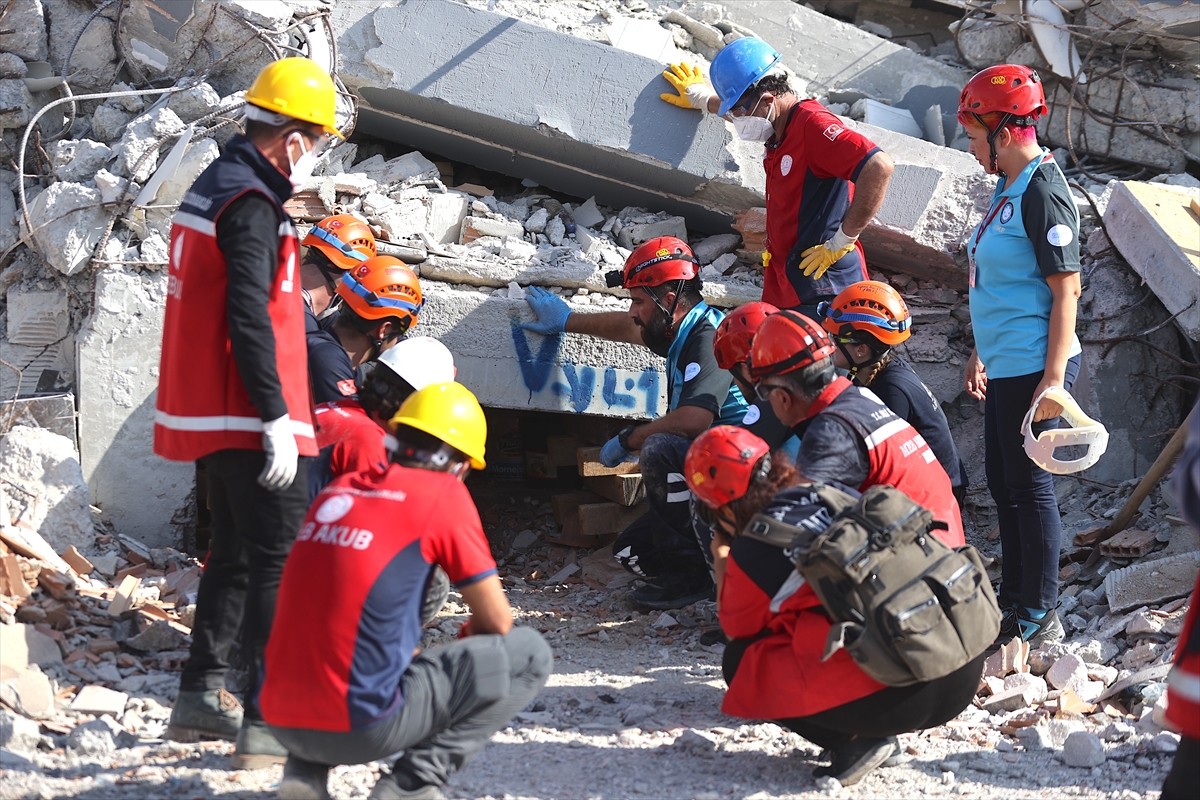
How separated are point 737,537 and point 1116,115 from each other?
469 centimetres

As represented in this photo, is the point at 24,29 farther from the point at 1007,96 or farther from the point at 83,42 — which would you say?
the point at 1007,96

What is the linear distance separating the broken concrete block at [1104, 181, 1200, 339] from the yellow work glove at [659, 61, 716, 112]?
209cm

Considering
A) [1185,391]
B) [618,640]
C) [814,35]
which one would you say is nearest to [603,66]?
[814,35]

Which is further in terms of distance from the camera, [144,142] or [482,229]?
[482,229]

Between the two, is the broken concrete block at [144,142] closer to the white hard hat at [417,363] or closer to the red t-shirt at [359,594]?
the white hard hat at [417,363]

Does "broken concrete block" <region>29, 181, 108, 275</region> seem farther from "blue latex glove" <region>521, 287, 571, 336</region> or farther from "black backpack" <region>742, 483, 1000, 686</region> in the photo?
"black backpack" <region>742, 483, 1000, 686</region>

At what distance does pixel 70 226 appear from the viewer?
17.1ft

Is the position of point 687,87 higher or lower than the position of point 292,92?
lower

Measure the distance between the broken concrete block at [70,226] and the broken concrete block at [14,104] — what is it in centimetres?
54

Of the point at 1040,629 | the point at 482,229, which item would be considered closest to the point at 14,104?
the point at 482,229

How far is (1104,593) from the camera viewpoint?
4.91 m

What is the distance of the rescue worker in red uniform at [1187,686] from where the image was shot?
2.32m

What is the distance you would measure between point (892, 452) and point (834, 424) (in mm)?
200

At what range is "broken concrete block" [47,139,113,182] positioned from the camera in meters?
5.41
